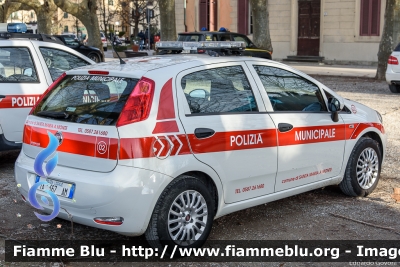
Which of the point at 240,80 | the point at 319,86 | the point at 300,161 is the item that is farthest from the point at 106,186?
the point at 319,86

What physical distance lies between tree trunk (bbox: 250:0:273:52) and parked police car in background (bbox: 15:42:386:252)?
15.6 metres

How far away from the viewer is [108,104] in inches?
184

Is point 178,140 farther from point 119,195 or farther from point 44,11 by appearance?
point 44,11

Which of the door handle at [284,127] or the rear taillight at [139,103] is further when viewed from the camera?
the door handle at [284,127]

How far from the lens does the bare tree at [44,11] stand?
2193cm

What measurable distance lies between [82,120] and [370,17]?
77.2ft

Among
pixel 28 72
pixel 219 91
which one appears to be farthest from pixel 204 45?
pixel 28 72

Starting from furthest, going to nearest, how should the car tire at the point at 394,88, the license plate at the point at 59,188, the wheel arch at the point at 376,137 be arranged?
the car tire at the point at 394,88
the wheel arch at the point at 376,137
the license plate at the point at 59,188

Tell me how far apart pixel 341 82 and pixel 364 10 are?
870 centimetres

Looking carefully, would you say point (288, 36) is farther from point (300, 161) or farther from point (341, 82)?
point (300, 161)

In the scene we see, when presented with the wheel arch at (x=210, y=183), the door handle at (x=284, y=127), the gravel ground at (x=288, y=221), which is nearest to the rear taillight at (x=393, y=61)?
the gravel ground at (x=288, y=221)

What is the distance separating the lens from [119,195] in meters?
4.34

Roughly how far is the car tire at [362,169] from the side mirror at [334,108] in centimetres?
49

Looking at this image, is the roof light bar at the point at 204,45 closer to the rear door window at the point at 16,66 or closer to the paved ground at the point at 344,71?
the rear door window at the point at 16,66
